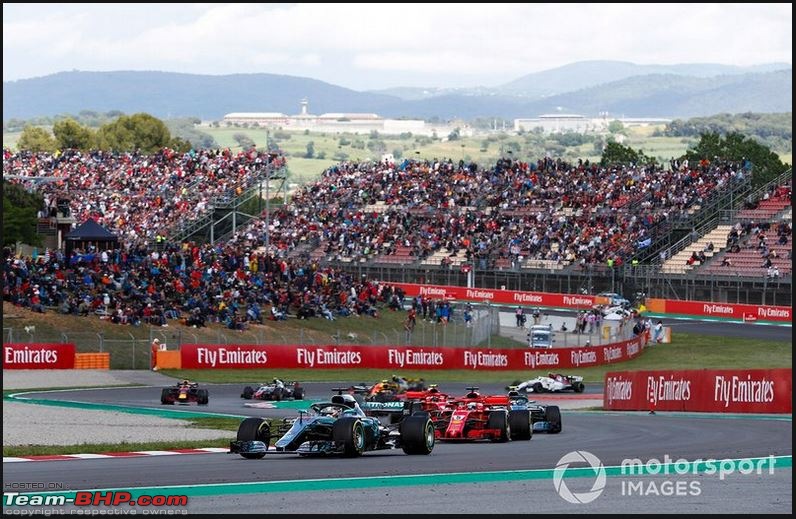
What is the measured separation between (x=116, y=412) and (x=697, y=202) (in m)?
48.5

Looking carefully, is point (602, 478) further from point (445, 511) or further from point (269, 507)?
point (269, 507)

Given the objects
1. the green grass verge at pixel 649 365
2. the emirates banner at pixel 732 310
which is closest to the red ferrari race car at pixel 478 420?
the green grass verge at pixel 649 365

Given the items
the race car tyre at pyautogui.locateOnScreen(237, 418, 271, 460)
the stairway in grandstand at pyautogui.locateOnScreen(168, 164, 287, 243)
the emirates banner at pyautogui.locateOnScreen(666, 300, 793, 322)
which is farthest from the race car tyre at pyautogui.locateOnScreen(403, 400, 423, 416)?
the stairway in grandstand at pyautogui.locateOnScreen(168, 164, 287, 243)

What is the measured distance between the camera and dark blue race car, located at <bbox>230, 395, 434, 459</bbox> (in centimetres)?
1958

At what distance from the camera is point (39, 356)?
43.2m

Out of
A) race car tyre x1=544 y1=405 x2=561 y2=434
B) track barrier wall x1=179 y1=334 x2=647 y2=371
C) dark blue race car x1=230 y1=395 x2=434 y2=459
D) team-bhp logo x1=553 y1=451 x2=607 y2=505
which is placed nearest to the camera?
team-bhp logo x1=553 y1=451 x2=607 y2=505

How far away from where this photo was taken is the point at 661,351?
190 ft

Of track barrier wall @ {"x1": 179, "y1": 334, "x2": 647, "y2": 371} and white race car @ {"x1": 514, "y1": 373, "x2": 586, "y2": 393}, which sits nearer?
white race car @ {"x1": 514, "y1": 373, "x2": 586, "y2": 393}

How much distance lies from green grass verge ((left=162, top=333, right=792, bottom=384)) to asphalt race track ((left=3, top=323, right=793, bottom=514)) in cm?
2335

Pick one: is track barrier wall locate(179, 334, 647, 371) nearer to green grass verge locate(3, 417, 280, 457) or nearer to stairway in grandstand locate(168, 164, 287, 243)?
green grass verge locate(3, 417, 280, 457)

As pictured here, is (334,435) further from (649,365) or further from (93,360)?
(649,365)

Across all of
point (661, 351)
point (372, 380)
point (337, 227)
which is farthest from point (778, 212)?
point (372, 380)

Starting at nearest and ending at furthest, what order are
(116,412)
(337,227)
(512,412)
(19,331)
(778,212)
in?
(512,412) < (116,412) < (19,331) < (778,212) < (337,227)

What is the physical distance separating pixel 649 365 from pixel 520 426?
29.9 meters
